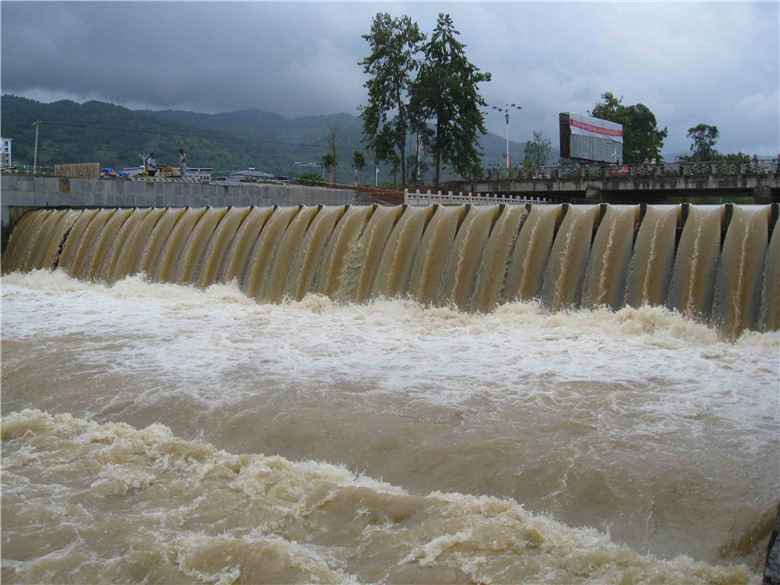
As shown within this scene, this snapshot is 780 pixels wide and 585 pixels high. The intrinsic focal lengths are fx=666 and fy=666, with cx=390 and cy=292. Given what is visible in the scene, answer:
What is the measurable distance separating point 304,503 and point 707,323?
619 cm

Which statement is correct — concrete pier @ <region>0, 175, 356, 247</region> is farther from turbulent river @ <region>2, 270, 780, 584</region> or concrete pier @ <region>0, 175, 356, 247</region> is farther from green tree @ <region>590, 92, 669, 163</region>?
green tree @ <region>590, 92, 669, 163</region>

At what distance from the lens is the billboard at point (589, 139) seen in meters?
42.0

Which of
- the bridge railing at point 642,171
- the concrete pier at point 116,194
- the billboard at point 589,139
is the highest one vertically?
the billboard at point 589,139

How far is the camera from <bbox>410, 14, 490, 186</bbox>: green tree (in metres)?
40.7

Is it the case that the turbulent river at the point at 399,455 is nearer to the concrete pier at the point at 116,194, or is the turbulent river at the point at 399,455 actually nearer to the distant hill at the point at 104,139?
the concrete pier at the point at 116,194

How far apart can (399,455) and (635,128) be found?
58026 mm

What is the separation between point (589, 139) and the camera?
43.7m

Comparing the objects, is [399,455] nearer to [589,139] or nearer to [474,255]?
[474,255]

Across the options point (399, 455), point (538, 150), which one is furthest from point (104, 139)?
point (399, 455)

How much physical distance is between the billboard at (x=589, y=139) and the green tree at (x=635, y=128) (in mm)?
10406

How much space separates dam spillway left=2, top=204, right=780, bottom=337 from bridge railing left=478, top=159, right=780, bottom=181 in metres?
27.2

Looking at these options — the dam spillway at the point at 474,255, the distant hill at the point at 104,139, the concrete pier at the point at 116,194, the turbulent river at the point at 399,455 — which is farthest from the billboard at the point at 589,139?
the distant hill at the point at 104,139

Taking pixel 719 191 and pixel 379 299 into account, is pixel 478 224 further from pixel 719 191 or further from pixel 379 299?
pixel 719 191

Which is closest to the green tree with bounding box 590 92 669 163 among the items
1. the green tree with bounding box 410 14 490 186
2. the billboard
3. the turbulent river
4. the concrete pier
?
the billboard
